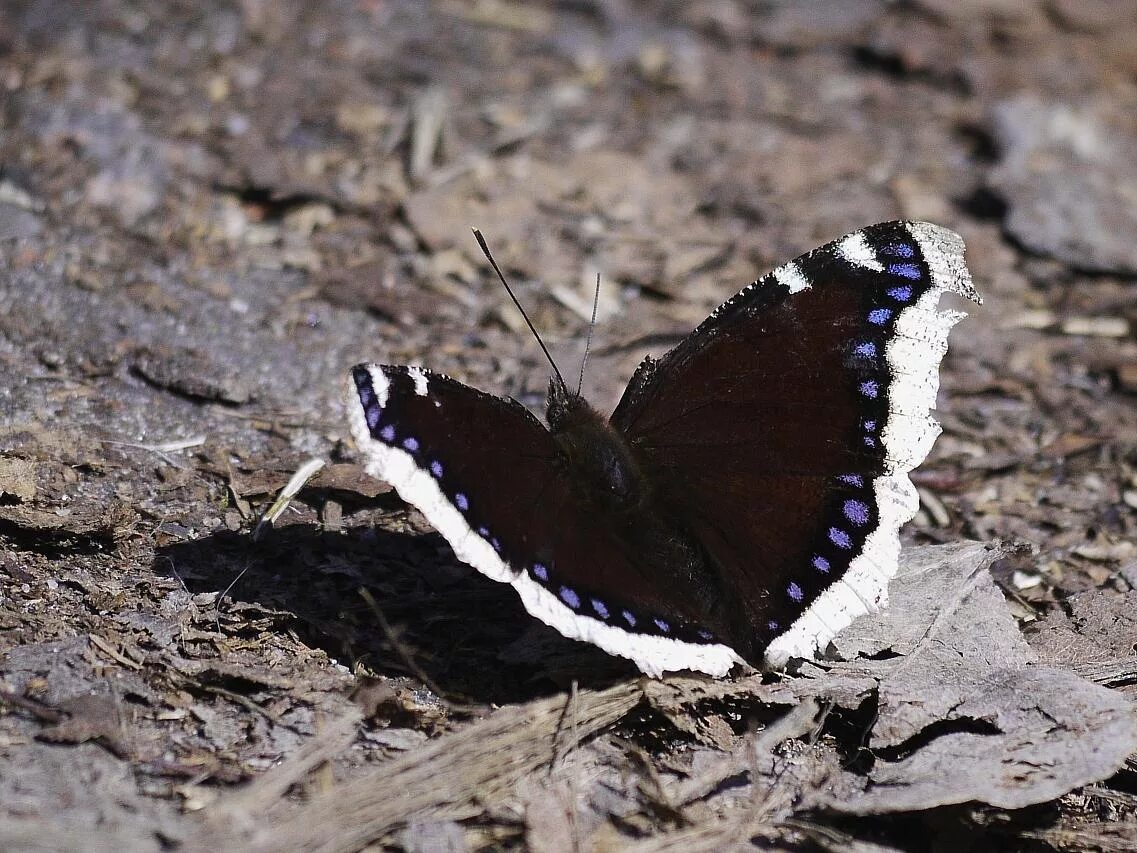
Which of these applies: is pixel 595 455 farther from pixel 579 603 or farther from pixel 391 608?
pixel 391 608

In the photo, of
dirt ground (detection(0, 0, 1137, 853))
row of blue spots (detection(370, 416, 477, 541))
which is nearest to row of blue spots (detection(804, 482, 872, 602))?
dirt ground (detection(0, 0, 1137, 853))

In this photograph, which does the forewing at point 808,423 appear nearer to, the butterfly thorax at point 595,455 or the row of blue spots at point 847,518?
the row of blue spots at point 847,518

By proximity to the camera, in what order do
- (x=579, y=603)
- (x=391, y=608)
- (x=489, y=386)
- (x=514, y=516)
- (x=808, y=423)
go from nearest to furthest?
(x=579, y=603)
(x=514, y=516)
(x=808, y=423)
(x=391, y=608)
(x=489, y=386)

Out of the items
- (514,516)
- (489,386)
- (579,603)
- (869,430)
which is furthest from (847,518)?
(489,386)

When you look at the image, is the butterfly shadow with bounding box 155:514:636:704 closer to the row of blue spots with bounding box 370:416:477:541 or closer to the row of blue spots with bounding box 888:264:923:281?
the row of blue spots with bounding box 370:416:477:541

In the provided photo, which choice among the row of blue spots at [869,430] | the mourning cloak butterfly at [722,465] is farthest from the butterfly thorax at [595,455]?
the row of blue spots at [869,430]

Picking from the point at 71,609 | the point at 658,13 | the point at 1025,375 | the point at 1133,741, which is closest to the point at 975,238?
the point at 1025,375

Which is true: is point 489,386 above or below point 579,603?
below

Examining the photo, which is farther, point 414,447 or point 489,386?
point 489,386
